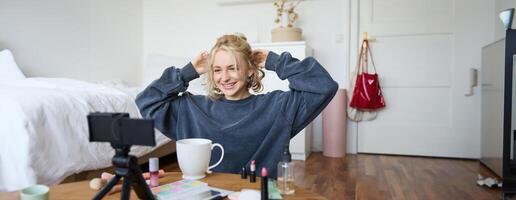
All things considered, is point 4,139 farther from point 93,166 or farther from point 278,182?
point 278,182

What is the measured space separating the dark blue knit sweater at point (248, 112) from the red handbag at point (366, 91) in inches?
87.0

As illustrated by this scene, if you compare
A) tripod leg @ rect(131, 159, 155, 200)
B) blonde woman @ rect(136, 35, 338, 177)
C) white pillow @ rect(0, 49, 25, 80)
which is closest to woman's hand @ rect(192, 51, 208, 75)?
blonde woman @ rect(136, 35, 338, 177)

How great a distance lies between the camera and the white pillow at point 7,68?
2189 mm

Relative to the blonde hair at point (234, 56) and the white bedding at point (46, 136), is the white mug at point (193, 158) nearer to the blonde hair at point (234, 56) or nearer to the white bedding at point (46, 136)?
the blonde hair at point (234, 56)

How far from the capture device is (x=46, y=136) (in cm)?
144

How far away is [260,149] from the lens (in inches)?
38.7

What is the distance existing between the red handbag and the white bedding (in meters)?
2.10

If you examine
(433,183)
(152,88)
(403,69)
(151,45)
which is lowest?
(433,183)

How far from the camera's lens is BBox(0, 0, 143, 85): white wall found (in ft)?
8.55

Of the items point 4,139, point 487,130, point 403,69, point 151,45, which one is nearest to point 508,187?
point 487,130

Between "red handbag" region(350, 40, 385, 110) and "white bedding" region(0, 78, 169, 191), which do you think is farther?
"red handbag" region(350, 40, 385, 110)

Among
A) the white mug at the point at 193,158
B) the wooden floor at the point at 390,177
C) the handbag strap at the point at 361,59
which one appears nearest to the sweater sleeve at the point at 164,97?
the white mug at the point at 193,158

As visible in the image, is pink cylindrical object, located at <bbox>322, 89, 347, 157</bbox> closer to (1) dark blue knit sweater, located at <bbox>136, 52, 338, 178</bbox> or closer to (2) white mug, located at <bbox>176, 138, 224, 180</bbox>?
(1) dark blue knit sweater, located at <bbox>136, 52, 338, 178</bbox>

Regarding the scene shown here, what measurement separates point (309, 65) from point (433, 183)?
173 cm
